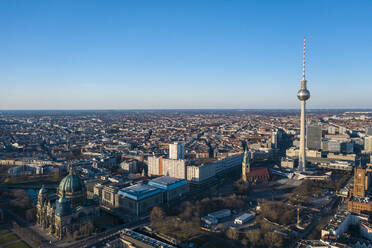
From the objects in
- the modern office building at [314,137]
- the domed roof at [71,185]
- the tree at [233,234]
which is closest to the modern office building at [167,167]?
the domed roof at [71,185]

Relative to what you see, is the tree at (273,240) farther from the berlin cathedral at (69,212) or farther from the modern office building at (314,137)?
the modern office building at (314,137)

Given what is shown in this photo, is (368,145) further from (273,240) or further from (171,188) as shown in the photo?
(273,240)

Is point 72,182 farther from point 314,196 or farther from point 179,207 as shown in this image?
point 314,196

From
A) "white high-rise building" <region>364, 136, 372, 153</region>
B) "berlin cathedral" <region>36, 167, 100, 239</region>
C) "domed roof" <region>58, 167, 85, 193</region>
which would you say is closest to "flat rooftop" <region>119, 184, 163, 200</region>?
"berlin cathedral" <region>36, 167, 100, 239</region>

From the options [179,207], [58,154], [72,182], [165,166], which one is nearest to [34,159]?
[58,154]

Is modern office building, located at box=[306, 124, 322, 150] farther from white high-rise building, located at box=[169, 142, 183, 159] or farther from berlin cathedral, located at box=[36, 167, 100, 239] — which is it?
berlin cathedral, located at box=[36, 167, 100, 239]

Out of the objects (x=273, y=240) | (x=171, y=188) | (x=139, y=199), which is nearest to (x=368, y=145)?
(x=171, y=188)

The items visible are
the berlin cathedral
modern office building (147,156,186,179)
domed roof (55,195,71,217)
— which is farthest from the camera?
modern office building (147,156,186,179)
